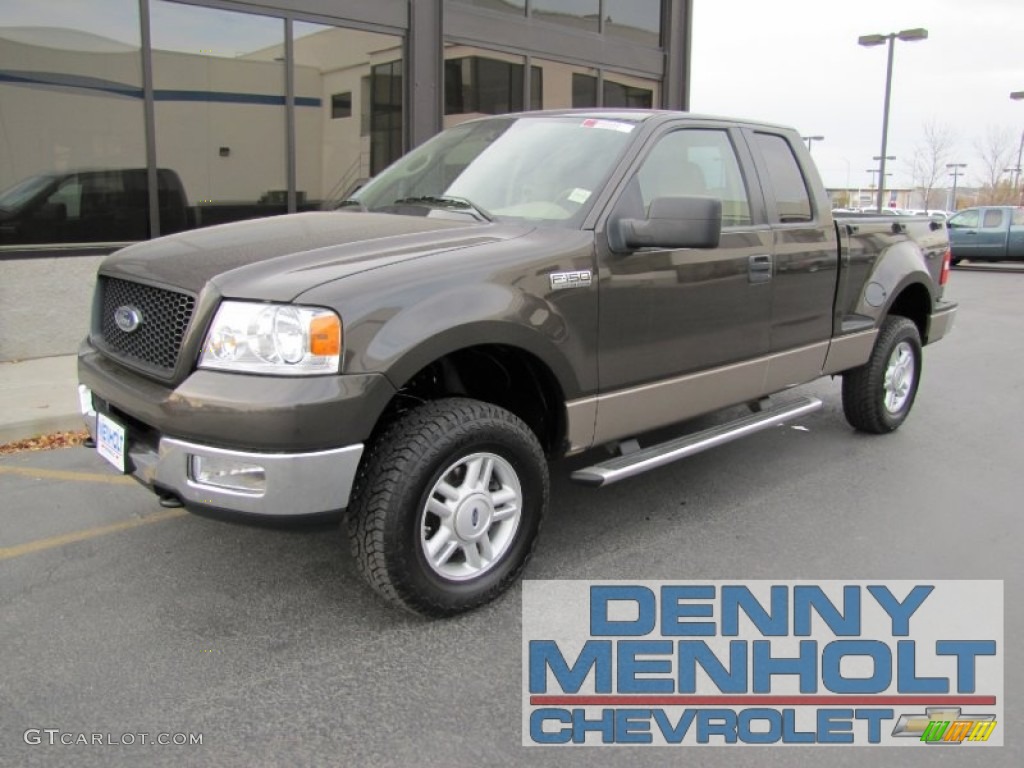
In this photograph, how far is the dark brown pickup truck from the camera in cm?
292

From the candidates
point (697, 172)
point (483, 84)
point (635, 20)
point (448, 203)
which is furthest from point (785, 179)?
point (635, 20)

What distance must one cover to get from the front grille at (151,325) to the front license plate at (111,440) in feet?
0.84

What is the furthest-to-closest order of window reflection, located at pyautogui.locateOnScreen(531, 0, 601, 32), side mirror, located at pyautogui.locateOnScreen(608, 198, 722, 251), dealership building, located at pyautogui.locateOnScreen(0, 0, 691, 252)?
window reflection, located at pyautogui.locateOnScreen(531, 0, 601, 32) < dealership building, located at pyautogui.locateOnScreen(0, 0, 691, 252) < side mirror, located at pyautogui.locateOnScreen(608, 198, 722, 251)

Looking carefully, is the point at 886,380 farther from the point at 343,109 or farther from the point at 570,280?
the point at 343,109

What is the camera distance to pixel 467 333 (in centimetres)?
320

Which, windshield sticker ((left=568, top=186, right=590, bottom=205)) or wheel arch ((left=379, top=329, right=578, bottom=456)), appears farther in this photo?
windshield sticker ((left=568, top=186, right=590, bottom=205))

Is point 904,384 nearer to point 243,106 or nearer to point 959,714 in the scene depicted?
point 959,714

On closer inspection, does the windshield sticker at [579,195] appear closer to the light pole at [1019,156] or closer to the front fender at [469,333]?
the front fender at [469,333]

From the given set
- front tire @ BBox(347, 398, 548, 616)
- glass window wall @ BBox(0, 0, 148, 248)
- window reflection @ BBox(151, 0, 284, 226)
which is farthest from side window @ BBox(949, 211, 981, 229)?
front tire @ BBox(347, 398, 548, 616)

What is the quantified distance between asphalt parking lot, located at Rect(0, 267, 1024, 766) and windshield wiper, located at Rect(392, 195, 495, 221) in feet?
5.04

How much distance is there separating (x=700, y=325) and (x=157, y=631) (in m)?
2.68

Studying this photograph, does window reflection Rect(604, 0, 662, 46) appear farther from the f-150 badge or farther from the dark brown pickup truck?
the f-150 badge

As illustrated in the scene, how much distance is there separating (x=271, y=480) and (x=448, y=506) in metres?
0.70

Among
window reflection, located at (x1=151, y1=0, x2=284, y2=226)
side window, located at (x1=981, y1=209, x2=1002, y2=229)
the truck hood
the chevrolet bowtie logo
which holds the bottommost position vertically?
the chevrolet bowtie logo
